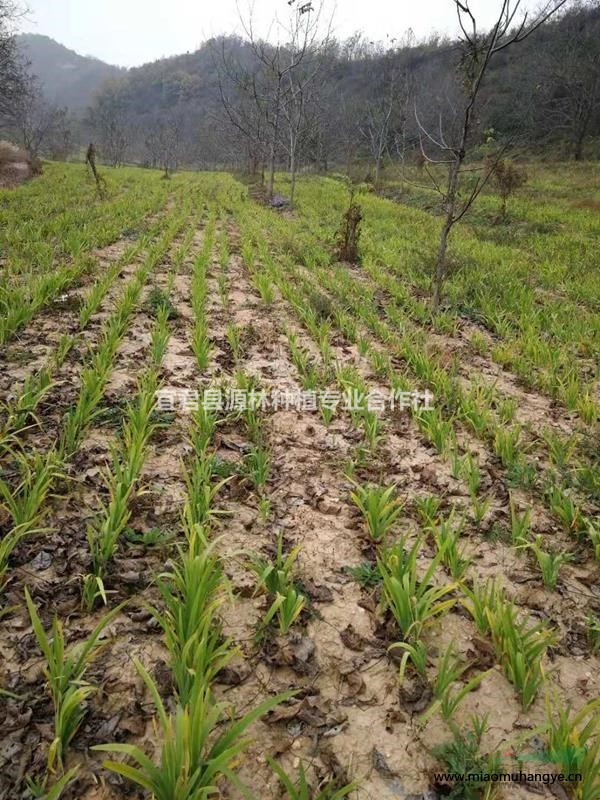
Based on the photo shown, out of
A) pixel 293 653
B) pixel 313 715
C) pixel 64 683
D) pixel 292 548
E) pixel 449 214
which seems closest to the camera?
pixel 64 683

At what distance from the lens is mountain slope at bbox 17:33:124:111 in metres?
120

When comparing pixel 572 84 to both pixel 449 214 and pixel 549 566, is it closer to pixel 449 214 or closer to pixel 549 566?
pixel 449 214

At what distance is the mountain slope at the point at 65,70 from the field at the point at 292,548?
136705 mm

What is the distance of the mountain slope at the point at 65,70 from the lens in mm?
120062

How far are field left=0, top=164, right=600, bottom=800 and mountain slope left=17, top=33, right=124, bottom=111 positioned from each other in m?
137

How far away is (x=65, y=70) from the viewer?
14125cm

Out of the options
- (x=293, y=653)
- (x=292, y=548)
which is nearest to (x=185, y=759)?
(x=293, y=653)

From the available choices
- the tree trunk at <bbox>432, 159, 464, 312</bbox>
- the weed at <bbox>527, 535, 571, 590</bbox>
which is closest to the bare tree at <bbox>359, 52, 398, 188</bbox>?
the tree trunk at <bbox>432, 159, 464, 312</bbox>

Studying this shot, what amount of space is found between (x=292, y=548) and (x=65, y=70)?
187103 millimetres

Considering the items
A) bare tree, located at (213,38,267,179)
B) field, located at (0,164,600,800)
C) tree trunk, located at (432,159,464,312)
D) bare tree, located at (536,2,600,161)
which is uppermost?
bare tree, located at (536,2,600,161)

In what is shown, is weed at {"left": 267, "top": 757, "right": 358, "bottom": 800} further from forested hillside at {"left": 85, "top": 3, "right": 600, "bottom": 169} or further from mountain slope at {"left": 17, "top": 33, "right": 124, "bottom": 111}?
mountain slope at {"left": 17, "top": 33, "right": 124, "bottom": 111}

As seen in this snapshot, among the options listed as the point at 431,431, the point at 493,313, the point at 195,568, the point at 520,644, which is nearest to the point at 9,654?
the point at 195,568

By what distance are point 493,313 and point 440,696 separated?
553cm

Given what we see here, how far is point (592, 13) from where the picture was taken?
3853 cm
